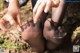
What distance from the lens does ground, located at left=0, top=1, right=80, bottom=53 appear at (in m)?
1.71

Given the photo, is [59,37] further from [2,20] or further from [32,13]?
[2,20]

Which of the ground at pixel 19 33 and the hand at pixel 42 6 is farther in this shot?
the ground at pixel 19 33

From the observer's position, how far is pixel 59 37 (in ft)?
5.73

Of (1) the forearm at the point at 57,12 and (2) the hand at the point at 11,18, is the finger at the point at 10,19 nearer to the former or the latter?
(2) the hand at the point at 11,18

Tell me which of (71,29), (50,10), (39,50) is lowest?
(39,50)

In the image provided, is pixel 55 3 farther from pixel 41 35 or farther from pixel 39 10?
pixel 41 35

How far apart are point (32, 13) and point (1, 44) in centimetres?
25

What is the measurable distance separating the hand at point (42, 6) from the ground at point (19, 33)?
0.09 meters

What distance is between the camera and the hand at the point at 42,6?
1.60 metres

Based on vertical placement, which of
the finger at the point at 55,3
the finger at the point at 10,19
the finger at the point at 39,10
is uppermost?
the finger at the point at 55,3

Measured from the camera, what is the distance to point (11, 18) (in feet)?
5.53

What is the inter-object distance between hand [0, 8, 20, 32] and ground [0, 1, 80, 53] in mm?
31

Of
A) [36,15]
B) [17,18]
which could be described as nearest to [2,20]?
[17,18]

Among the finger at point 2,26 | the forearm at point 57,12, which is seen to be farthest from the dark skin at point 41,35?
the finger at point 2,26
